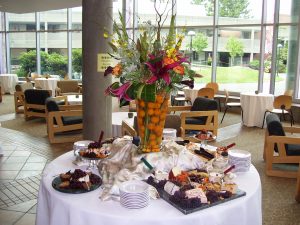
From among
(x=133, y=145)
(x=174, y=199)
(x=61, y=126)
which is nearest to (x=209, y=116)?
(x=61, y=126)

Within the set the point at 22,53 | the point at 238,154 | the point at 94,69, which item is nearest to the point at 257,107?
the point at 94,69

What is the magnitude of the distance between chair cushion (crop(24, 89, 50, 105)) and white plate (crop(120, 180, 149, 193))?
644cm

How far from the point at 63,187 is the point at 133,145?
57 centimetres

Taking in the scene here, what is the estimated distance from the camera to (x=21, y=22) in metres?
14.3

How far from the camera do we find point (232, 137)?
6.92 m

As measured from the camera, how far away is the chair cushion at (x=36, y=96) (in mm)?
7930

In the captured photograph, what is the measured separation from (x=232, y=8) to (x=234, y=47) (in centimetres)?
115

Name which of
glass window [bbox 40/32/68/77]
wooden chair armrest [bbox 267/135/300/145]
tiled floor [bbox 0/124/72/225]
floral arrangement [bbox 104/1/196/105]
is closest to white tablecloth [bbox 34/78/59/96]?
glass window [bbox 40/32/68/77]

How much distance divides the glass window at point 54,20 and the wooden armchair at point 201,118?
874 centimetres

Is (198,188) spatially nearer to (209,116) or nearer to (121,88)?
(121,88)

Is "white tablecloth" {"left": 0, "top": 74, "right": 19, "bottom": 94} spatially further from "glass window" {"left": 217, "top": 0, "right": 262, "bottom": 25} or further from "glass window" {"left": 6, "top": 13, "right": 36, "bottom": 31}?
"glass window" {"left": 217, "top": 0, "right": 262, "bottom": 25}

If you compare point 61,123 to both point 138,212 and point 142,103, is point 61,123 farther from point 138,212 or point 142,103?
point 138,212

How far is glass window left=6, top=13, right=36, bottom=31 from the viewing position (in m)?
14.1

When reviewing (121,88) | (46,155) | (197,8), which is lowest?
(46,155)
